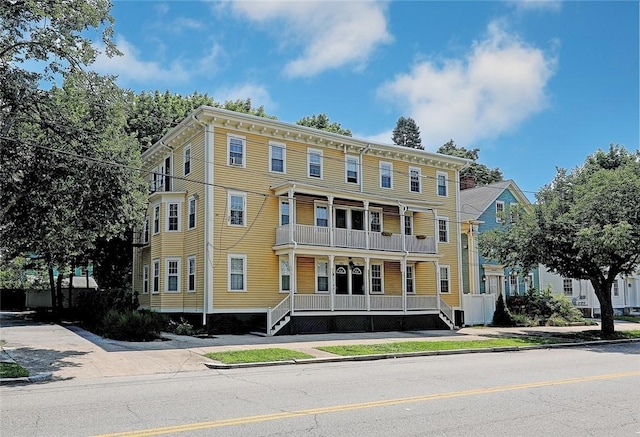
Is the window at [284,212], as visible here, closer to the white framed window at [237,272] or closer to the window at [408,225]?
the white framed window at [237,272]

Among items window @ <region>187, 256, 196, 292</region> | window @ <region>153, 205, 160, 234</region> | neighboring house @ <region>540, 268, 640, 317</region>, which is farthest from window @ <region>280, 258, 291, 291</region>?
neighboring house @ <region>540, 268, 640, 317</region>

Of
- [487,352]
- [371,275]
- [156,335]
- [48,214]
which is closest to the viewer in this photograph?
[48,214]

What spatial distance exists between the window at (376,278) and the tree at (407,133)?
58.3 metres

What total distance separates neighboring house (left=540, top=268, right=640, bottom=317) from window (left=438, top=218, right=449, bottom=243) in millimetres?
10655

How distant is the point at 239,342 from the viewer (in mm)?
20812

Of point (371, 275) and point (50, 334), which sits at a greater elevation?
point (371, 275)

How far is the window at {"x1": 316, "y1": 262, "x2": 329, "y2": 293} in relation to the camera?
90.4 ft

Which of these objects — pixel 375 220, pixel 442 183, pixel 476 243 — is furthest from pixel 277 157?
pixel 476 243

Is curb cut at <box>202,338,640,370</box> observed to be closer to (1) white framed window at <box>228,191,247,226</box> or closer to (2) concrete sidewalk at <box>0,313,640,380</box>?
(2) concrete sidewalk at <box>0,313,640,380</box>

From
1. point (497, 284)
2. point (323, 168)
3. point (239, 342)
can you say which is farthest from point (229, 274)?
point (497, 284)

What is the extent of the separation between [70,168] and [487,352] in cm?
1460

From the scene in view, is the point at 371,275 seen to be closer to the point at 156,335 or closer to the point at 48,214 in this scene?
the point at 156,335

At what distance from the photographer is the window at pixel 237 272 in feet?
81.4

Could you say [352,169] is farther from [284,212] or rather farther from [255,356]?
[255,356]
